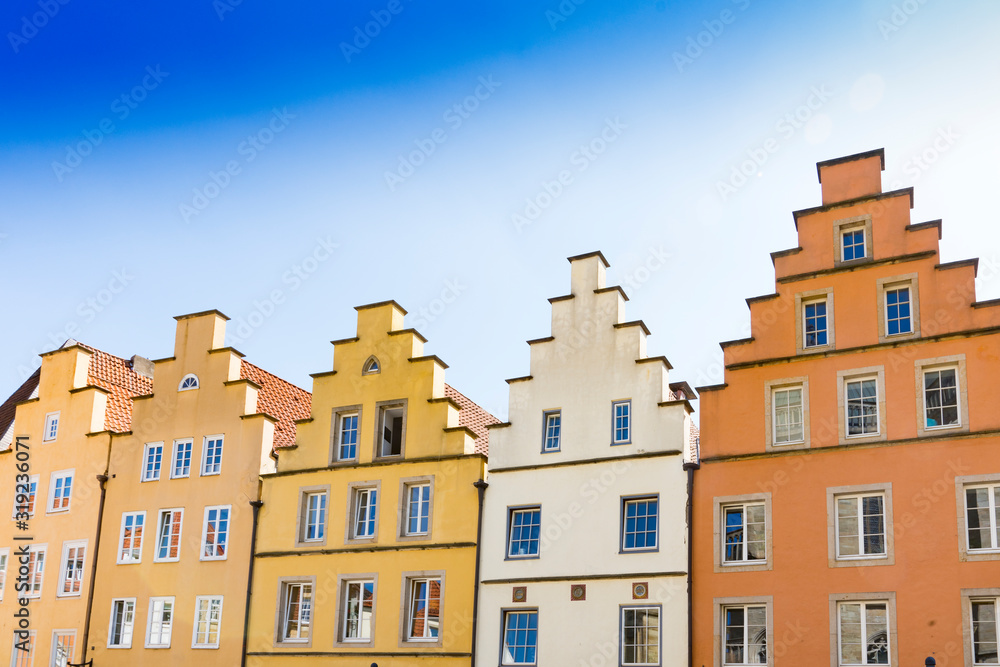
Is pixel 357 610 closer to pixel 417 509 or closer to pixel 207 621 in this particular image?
pixel 417 509

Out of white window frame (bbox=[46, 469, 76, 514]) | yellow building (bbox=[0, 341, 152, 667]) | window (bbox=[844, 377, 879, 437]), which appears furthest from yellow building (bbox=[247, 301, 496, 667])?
window (bbox=[844, 377, 879, 437])

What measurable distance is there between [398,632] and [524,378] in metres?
9.00

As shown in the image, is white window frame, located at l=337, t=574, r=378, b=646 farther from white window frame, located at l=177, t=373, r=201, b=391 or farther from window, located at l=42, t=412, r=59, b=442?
window, located at l=42, t=412, r=59, b=442

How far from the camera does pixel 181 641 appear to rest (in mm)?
41531

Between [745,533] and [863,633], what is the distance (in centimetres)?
423

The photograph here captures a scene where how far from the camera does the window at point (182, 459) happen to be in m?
44.3

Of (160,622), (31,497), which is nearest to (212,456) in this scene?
(160,622)

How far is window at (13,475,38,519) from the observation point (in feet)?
154

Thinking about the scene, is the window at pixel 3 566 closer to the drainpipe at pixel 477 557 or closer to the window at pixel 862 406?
the drainpipe at pixel 477 557

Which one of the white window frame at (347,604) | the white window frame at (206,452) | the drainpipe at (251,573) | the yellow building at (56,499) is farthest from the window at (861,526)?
the yellow building at (56,499)

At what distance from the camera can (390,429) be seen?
138 feet

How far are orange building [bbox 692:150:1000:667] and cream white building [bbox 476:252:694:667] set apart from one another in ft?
3.91

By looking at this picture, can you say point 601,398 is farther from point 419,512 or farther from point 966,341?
point 966,341

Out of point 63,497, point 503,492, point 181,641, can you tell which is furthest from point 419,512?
point 63,497
